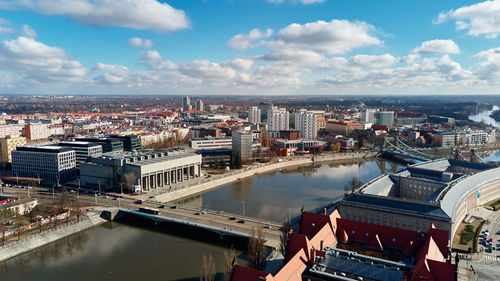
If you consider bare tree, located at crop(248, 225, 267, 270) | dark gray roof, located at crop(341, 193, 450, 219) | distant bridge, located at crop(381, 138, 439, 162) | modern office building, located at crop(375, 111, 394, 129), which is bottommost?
distant bridge, located at crop(381, 138, 439, 162)

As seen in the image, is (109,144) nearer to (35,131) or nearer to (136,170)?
(136,170)

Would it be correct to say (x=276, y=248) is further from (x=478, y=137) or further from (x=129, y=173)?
(x=478, y=137)

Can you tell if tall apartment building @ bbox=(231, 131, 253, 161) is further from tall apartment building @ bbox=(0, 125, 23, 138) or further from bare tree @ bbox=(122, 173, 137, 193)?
tall apartment building @ bbox=(0, 125, 23, 138)

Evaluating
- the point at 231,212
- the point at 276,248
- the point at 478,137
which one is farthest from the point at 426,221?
the point at 478,137

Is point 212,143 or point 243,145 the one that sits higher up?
point 243,145

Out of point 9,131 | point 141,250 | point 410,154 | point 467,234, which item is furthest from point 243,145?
point 9,131

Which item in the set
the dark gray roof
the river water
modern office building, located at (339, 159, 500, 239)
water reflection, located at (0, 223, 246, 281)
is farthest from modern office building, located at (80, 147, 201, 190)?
the dark gray roof
